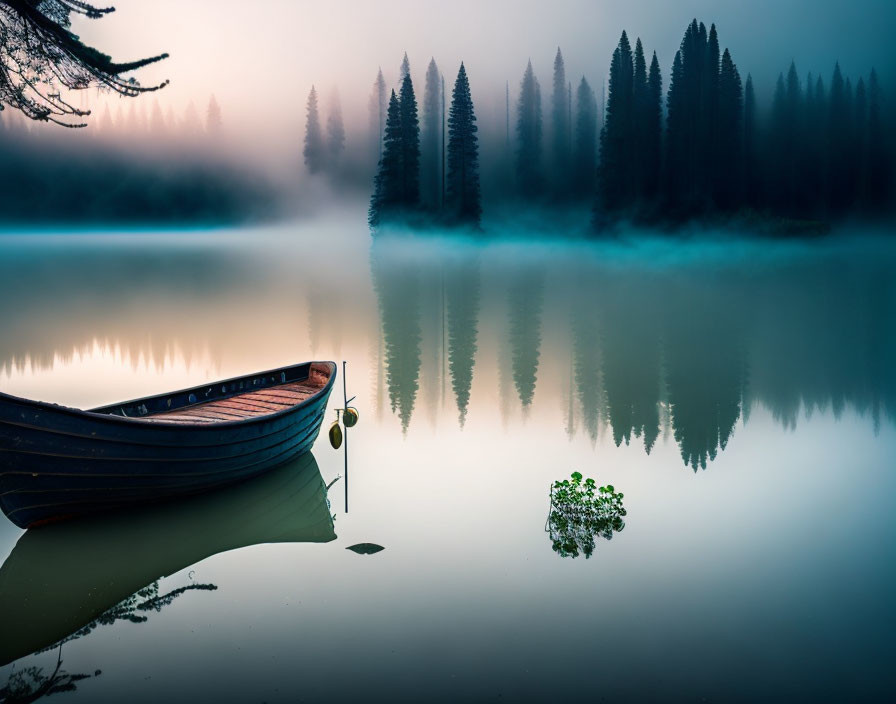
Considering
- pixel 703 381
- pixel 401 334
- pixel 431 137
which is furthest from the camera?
pixel 431 137

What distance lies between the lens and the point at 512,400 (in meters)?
20.0

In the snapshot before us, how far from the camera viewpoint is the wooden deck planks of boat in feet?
45.4

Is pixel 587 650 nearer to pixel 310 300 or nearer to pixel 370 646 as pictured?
pixel 370 646

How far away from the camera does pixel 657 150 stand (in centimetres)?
7744

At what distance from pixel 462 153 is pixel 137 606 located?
65.3 meters

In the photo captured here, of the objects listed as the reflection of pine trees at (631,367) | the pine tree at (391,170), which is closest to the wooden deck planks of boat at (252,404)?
the reflection of pine trees at (631,367)

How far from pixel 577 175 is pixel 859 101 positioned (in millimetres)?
29228

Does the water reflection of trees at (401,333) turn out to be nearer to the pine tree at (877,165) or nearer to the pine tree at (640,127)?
the pine tree at (640,127)

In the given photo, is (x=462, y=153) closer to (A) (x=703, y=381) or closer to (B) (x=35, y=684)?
(A) (x=703, y=381)

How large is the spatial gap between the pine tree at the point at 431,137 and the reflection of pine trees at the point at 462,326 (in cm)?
3190

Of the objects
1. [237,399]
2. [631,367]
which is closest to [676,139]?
[631,367]

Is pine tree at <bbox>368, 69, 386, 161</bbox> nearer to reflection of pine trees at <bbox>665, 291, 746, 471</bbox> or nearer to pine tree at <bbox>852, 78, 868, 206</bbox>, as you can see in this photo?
pine tree at <bbox>852, 78, 868, 206</bbox>

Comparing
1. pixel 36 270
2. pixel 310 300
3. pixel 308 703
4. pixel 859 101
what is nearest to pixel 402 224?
pixel 36 270

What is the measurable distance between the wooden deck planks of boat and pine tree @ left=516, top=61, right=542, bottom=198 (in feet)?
239
